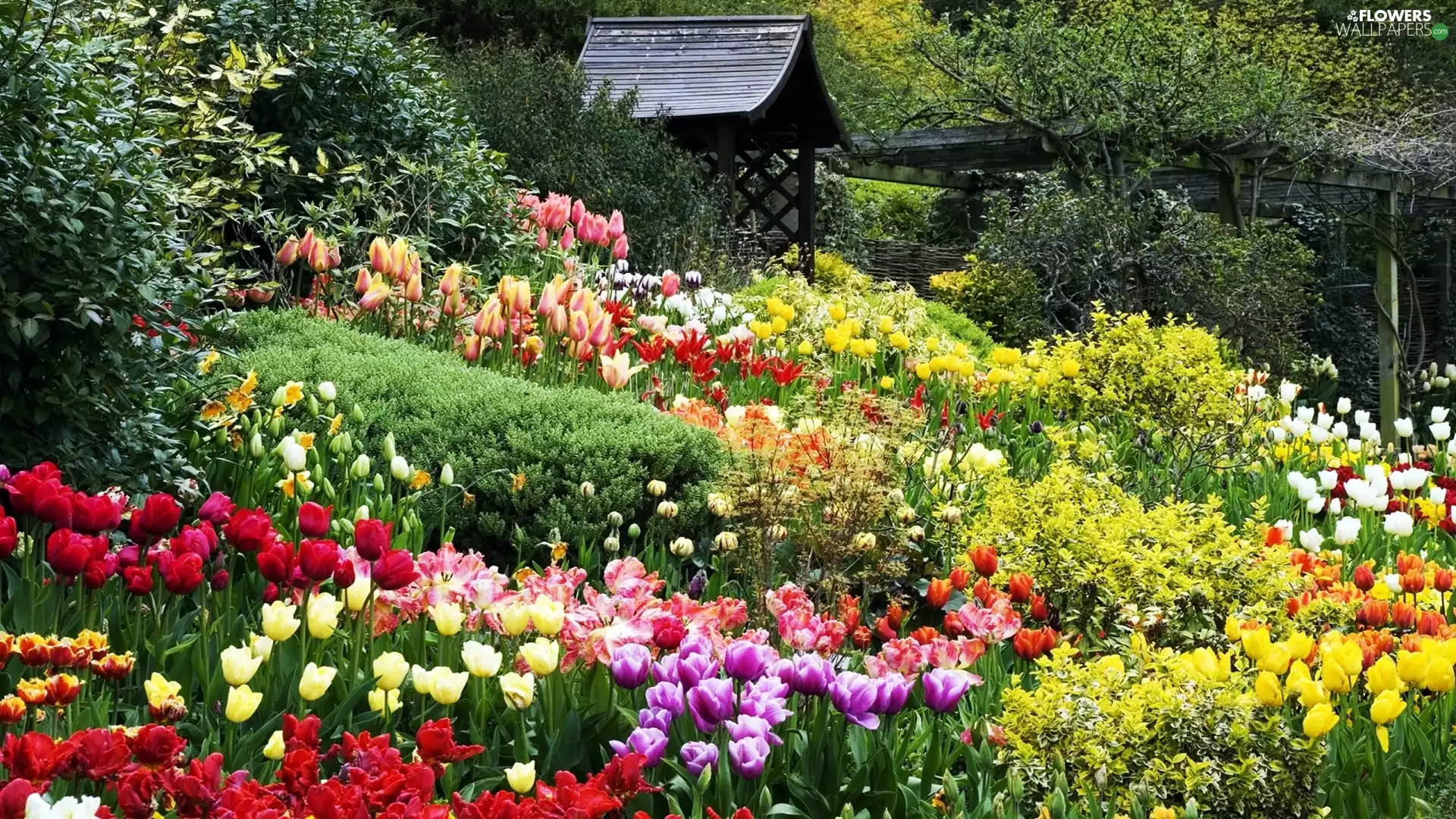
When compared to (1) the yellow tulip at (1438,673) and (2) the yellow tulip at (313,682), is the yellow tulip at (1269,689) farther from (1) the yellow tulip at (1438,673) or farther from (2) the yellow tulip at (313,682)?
(2) the yellow tulip at (313,682)

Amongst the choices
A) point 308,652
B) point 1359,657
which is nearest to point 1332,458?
point 1359,657

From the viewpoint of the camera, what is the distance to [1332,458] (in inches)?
270

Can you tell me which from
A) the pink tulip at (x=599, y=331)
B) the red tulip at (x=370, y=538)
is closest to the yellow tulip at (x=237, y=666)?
the red tulip at (x=370, y=538)

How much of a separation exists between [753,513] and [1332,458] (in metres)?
3.95

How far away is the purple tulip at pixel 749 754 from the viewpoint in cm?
241

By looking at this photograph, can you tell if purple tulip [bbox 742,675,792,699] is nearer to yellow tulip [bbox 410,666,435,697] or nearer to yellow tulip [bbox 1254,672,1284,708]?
yellow tulip [bbox 410,666,435,697]

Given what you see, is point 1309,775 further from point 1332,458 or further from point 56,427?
point 1332,458

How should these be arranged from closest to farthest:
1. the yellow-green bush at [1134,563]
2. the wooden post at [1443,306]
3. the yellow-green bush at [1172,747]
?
the yellow-green bush at [1172,747], the yellow-green bush at [1134,563], the wooden post at [1443,306]

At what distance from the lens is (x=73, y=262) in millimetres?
3713

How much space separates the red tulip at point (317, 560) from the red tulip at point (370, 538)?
0.06 metres

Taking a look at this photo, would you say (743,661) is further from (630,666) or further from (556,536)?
(556,536)

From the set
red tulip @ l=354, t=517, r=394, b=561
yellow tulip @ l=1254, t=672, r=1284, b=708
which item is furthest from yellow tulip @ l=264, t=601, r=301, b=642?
yellow tulip @ l=1254, t=672, r=1284, b=708

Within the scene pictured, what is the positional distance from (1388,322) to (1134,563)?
38.1ft

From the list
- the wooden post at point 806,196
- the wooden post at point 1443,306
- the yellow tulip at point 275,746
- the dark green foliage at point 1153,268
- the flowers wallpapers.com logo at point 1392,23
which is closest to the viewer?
the yellow tulip at point 275,746
